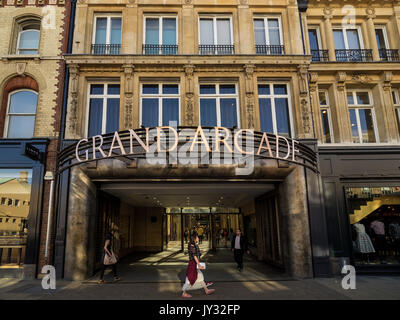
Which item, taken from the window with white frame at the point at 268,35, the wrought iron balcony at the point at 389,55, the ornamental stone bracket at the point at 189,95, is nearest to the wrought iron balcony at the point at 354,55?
the wrought iron balcony at the point at 389,55

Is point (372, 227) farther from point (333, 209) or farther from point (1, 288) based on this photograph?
point (1, 288)

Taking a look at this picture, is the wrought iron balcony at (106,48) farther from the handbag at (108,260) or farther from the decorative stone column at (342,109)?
the decorative stone column at (342,109)

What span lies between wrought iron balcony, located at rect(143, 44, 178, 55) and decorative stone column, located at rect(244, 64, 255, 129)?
339cm

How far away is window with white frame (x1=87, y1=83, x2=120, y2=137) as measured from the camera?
444 inches

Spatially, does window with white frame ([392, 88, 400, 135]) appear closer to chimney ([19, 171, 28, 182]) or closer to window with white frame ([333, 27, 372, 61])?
window with white frame ([333, 27, 372, 61])

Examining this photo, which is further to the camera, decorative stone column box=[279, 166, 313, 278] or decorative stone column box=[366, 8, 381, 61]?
decorative stone column box=[366, 8, 381, 61]

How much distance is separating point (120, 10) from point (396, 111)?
45.4 ft

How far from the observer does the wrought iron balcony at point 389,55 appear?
12.3 metres

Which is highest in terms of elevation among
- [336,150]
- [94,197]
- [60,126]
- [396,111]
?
[396,111]

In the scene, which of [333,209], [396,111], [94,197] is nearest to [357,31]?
[396,111]

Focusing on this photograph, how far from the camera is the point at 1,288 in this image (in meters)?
8.34

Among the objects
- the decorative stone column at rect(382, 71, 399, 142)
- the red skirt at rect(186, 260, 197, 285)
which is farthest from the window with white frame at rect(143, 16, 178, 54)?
the decorative stone column at rect(382, 71, 399, 142)

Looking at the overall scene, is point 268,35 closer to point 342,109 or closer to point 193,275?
point 342,109

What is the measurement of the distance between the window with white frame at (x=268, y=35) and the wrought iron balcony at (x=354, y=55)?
2983mm
